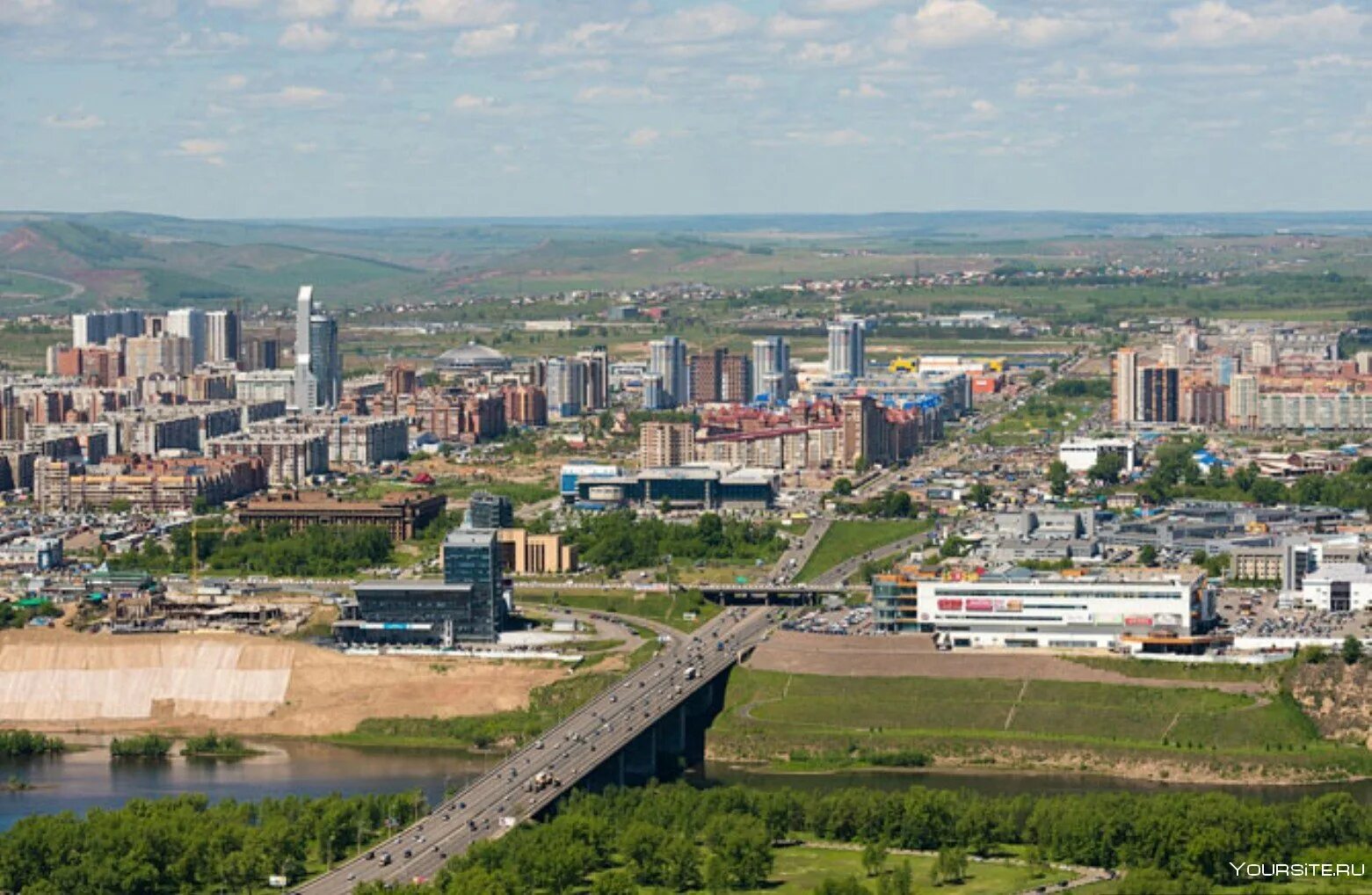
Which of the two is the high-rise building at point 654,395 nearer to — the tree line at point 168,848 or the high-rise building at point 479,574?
the high-rise building at point 479,574

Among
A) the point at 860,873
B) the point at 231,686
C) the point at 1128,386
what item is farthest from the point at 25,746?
the point at 1128,386

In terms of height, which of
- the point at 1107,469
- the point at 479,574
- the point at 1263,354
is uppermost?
the point at 1263,354

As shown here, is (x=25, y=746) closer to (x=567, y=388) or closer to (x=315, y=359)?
(x=315, y=359)

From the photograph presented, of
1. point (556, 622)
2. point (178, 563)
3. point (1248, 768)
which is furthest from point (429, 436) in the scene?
point (1248, 768)

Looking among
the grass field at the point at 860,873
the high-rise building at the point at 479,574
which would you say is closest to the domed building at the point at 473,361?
the high-rise building at the point at 479,574

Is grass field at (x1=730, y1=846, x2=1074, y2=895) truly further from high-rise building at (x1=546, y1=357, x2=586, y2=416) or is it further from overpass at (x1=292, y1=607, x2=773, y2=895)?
high-rise building at (x1=546, y1=357, x2=586, y2=416)
